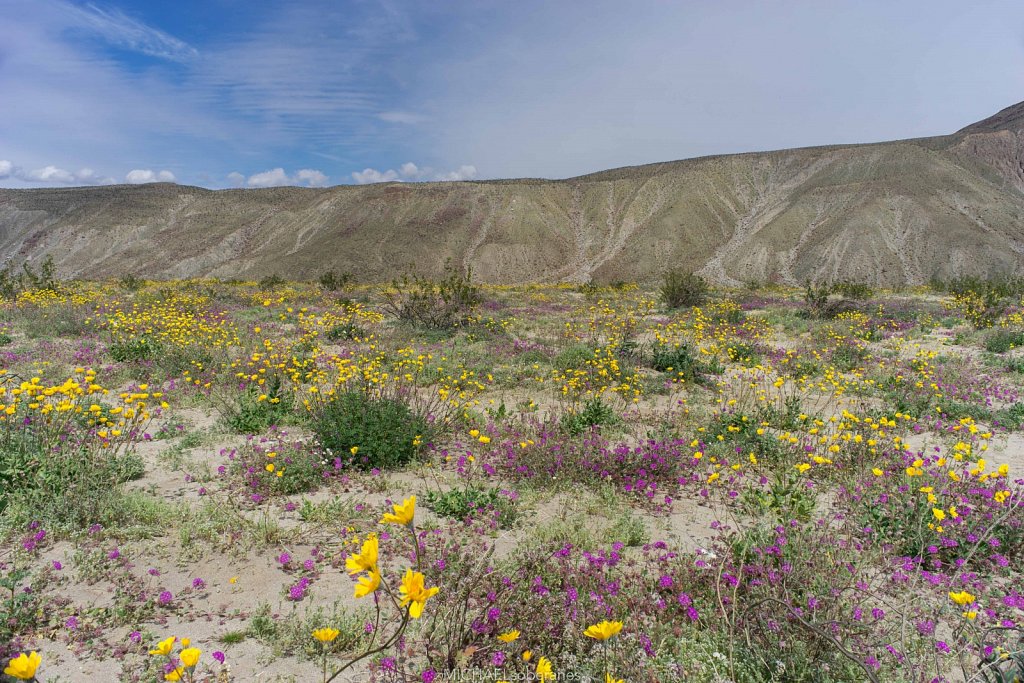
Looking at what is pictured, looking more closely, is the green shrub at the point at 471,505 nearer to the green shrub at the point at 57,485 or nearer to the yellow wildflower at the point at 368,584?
the green shrub at the point at 57,485

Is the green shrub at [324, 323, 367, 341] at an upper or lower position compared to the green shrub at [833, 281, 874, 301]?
upper

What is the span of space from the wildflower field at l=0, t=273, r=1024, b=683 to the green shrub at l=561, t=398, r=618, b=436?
0.14 feet

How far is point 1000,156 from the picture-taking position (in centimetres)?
7950

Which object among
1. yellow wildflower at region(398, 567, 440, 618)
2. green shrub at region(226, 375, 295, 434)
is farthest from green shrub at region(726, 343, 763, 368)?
yellow wildflower at region(398, 567, 440, 618)

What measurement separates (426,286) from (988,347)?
14.0 m

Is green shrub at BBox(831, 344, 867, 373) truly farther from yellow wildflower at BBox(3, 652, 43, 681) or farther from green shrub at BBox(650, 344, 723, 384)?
yellow wildflower at BBox(3, 652, 43, 681)

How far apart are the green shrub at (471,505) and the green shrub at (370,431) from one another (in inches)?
37.5

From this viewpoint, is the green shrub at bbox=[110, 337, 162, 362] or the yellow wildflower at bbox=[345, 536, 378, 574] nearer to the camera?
the yellow wildflower at bbox=[345, 536, 378, 574]

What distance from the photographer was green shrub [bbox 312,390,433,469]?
17.4ft

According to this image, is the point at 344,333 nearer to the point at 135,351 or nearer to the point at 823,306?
the point at 135,351

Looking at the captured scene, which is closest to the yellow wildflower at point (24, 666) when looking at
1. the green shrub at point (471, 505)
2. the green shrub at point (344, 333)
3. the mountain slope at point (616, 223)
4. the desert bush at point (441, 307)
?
the green shrub at point (471, 505)

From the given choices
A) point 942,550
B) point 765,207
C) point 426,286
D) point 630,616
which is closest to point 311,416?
point 630,616

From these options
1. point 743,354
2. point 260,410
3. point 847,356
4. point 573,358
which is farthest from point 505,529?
point 847,356

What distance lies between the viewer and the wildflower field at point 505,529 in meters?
2.74
